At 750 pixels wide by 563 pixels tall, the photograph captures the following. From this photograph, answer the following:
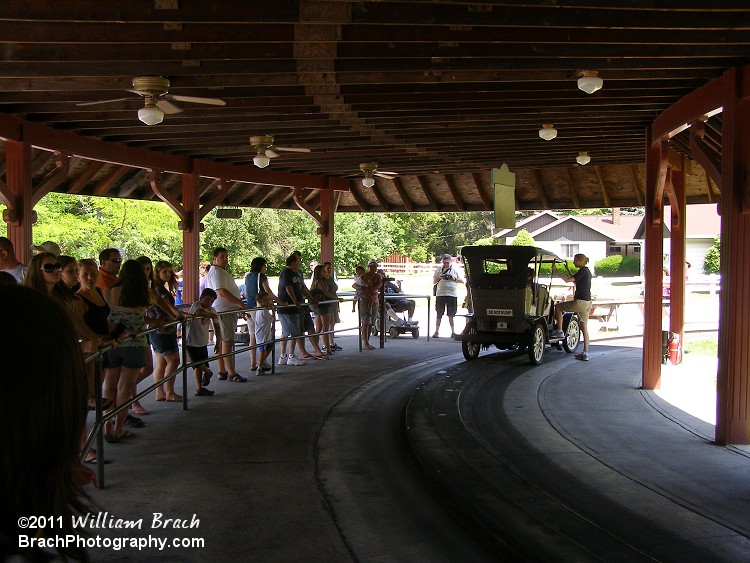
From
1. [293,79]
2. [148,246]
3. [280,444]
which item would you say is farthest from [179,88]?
[148,246]

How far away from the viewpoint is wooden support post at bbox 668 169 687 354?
40.5ft

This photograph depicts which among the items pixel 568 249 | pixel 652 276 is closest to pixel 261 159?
pixel 652 276

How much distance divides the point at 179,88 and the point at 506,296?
24.7 ft

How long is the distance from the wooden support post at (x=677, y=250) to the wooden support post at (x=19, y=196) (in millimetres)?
9769

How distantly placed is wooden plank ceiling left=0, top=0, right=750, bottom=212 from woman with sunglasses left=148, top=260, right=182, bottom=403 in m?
2.19

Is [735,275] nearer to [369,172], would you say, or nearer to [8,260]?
[8,260]

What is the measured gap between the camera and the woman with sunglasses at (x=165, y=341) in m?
8.47

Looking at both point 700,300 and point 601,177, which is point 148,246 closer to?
point 601,177

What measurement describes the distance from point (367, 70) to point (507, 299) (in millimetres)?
7261

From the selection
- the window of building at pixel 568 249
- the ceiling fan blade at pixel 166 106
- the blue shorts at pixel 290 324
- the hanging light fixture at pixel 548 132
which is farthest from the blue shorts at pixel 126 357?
the window of building at pixel 568 249

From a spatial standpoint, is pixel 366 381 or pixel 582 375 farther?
pixel 582 375

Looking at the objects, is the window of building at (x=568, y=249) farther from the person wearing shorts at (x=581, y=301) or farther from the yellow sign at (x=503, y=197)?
the yellow sign at (x=503, y=197)

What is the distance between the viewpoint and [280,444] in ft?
24.1

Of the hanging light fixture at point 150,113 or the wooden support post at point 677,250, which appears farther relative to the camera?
the wooden support post at point 677,250
